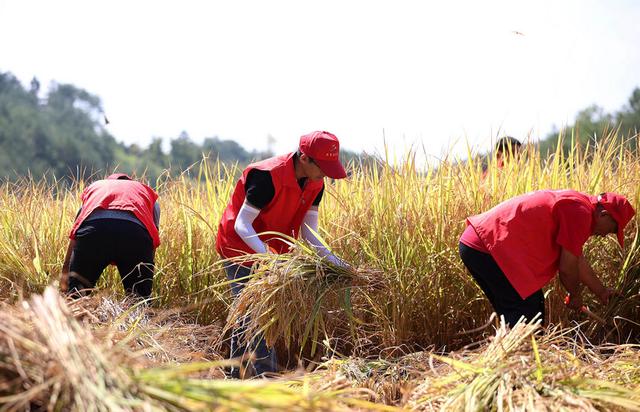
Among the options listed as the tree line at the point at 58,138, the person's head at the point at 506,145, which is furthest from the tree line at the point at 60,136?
the person's head at the point at 506,145

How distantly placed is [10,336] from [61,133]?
5412cm

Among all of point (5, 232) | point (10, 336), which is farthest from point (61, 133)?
point (10, 336)

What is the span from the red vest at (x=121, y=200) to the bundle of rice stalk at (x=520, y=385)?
193cm

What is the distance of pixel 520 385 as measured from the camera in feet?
7.20

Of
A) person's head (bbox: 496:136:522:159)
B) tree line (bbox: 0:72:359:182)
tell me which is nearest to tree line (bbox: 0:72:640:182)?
tree line (bbox: 0:72:359:182)

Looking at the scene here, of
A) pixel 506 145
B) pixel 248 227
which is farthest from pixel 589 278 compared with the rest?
pixel 506 145

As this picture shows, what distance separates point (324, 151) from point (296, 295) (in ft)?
2.13

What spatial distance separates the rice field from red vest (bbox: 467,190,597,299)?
291 mm

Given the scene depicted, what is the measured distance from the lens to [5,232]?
513 centimetres

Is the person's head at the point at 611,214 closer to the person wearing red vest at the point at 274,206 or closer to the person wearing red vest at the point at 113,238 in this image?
the person wearing red vest at the point at 274,206

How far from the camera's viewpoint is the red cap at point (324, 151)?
136 inches

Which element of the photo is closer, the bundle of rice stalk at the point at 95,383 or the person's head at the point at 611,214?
the bundle of rice stalk at the point at 95,383

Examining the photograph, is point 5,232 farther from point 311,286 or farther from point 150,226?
point 311,286

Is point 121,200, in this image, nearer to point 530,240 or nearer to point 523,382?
point 530,240
